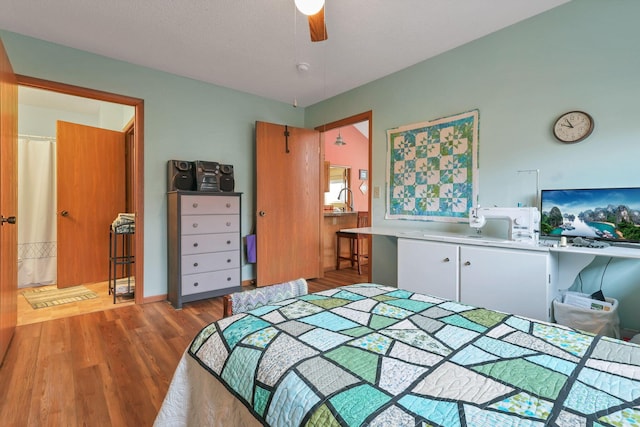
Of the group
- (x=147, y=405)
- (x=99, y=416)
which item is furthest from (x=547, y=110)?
(x=99, y=416)

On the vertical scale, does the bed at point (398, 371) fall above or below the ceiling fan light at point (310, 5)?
below

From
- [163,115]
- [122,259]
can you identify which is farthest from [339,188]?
[122,259]

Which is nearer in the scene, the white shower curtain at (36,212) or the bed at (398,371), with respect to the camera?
the bed at (398,371)

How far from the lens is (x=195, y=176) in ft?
11.1

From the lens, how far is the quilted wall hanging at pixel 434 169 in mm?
2736

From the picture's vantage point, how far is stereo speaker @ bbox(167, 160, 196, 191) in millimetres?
3262

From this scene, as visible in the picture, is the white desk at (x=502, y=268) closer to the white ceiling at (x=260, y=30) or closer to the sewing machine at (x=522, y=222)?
the sewing machine at (x=522, y=222)

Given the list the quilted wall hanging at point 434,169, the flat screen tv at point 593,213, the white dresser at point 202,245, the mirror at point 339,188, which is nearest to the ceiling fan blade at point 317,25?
the quilted wall hanging at point 434,169

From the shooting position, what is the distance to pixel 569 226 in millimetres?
2143

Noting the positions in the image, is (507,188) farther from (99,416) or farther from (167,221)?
(167,221)

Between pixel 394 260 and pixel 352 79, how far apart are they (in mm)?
2077

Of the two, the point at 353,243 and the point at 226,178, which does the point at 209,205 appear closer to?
the point at 226,178

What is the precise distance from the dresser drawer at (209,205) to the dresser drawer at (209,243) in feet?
0.82

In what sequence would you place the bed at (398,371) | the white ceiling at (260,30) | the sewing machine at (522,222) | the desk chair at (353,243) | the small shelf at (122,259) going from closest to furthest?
the bed at (398,371) → the sewing machine at (522,222) → the white ceiling at (260,30) → the small shelf at (122,259) → the desk chair at (353,243)
